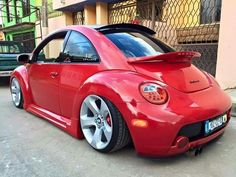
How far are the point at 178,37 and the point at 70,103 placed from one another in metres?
5.57

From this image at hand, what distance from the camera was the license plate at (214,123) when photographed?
111 inches

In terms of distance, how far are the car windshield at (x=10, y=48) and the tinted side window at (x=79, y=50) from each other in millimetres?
6166

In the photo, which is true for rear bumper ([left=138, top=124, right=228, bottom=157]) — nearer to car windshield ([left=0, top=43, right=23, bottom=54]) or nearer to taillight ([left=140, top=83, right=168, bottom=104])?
taillight ([left=140, top=83, right=168, bottom=104])

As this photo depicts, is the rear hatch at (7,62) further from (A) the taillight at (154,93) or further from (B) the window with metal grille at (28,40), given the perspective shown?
(B) the window with metal grille at (28,40)

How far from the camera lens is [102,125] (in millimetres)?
3105

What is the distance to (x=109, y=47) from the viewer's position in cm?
327

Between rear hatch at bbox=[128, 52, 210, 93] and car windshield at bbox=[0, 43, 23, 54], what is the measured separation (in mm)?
7334

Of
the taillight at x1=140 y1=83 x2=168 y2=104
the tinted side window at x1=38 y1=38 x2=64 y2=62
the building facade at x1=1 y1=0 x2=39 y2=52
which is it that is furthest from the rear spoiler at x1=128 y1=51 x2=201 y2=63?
the building facade at x1=1 y1=0 x2=39 y2=52

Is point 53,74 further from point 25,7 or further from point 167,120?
point 25,7

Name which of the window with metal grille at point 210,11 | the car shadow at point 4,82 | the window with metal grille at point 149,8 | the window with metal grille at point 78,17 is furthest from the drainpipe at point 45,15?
the window with metal grille at point 210,11

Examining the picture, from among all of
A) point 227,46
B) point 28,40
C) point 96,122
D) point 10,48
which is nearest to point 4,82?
point 10,48

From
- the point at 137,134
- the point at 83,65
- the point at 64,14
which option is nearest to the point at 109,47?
the point at 83,65

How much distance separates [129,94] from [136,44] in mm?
882

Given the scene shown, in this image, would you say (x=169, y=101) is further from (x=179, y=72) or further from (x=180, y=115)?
(x=179, y=72)
